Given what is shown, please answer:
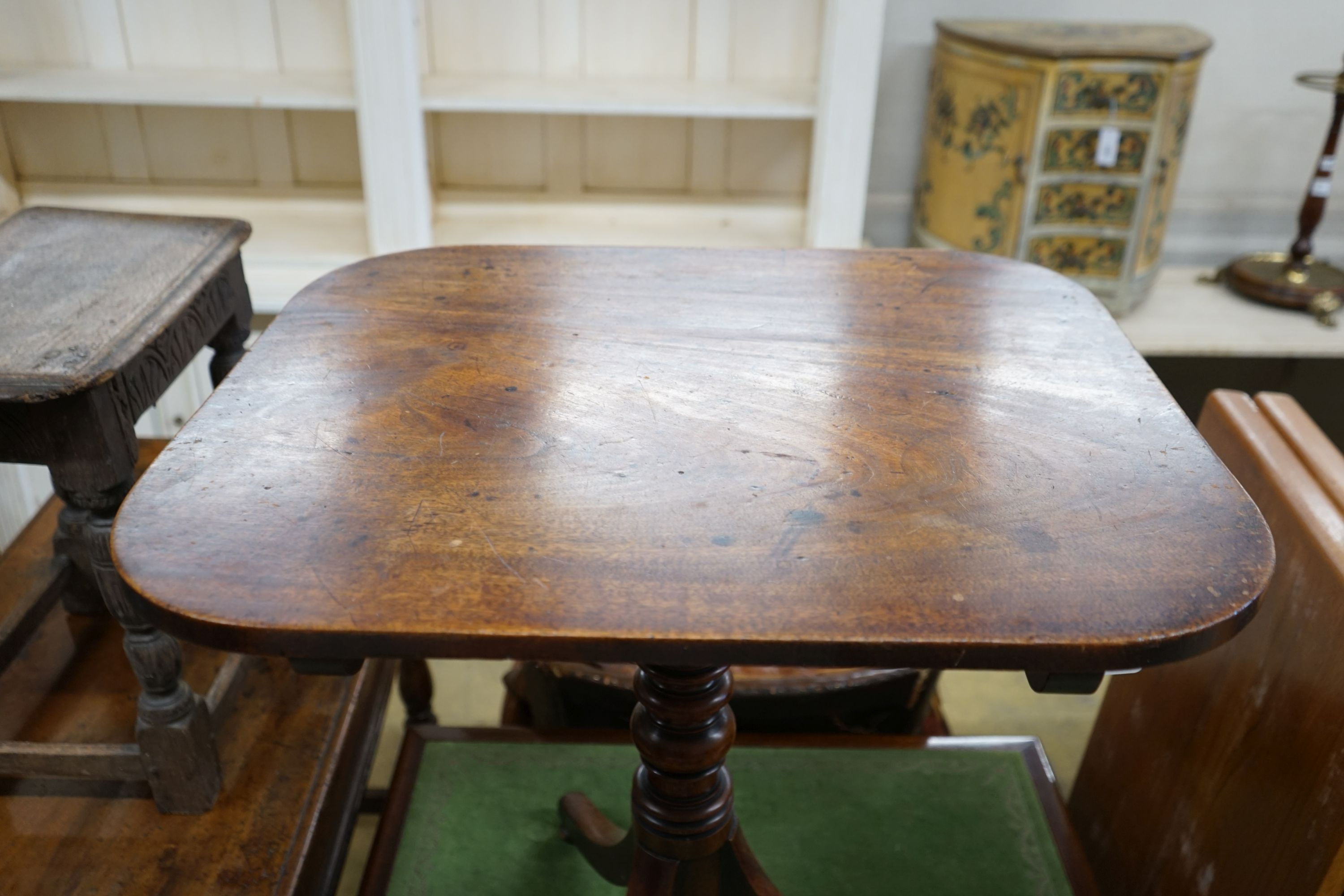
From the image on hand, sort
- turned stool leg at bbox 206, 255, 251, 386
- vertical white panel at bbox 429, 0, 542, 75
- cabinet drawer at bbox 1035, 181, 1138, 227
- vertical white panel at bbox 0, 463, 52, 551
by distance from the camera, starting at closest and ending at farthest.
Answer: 1. turned stool leg at bbox 206, 255, 251, 386
2. vertical white panel at bbox 0, 463, 52, 551
3. cabinet drawer at bbox 1035, 181, 1138, 227
4. vertical white panel at bbox 429, 0, 542, 75

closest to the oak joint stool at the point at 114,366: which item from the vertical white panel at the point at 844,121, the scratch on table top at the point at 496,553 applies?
the scratch on table top at the point at 496,553

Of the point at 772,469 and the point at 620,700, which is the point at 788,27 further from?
the point at 772,469

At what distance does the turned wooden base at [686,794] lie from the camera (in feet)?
3.77

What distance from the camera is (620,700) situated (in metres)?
1.62

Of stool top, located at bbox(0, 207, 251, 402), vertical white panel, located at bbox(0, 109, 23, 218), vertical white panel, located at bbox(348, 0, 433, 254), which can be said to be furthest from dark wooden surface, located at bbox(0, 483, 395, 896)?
vertical white panel, located at bbox(0, 109, 23, 218)

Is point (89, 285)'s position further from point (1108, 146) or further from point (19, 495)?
point (1108, 146)

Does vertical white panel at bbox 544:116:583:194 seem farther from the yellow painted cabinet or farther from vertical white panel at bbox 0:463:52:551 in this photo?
vertical white panel at bbox 0:463:52:551

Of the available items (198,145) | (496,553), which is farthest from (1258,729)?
(198,145)

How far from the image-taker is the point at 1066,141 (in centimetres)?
223

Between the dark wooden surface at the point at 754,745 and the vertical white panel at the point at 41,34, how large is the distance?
5.55 ft

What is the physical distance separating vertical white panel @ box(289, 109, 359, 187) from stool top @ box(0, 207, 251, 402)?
99 cm

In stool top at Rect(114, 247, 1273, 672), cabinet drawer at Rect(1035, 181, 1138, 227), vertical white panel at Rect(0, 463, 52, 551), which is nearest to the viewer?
stool top at Rect(114, 247, 1273, 672)

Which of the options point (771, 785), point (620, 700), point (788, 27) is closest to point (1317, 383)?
point (788, 27)

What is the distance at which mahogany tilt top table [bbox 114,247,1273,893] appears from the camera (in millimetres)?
762
